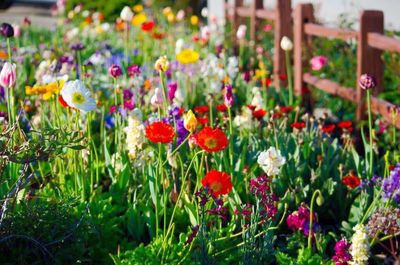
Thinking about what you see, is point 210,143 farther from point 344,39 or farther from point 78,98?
point 344,39

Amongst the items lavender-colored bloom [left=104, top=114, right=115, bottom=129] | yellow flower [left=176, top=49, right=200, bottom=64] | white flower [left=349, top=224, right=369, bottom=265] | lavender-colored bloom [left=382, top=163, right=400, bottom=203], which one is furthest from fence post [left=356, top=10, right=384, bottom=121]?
white flower [left=349, top=224, right=369, bottom=265]

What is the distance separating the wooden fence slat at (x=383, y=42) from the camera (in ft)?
14.9

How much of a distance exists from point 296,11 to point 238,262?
378 cm

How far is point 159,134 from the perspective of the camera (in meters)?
2.67

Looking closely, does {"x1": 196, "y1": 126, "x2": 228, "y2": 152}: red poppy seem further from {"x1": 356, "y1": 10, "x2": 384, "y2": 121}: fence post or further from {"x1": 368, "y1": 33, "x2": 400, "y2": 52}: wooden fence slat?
{"x1": 356, "y1": 10, "x2": 384, "y2": 121}: fence post

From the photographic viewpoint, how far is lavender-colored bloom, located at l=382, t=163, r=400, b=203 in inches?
109

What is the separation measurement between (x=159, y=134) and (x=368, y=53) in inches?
108

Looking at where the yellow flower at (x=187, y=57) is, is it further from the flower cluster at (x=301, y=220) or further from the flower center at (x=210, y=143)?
the flower center at (x=210, y=143)

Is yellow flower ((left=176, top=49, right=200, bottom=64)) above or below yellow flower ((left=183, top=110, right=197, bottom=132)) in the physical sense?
below

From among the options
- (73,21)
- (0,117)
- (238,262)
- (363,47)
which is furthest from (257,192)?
(73,21)

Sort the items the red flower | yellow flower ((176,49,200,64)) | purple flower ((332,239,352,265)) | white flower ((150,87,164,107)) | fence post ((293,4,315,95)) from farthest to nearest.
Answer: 1. fence post ((293,4,315,95))
2. yellow flower ((176,49,200,64))
3. white flower ((150,87,164,107))
4. the red flower
5. purple flower ((332,239,352,265))

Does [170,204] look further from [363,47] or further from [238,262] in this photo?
[363,47]

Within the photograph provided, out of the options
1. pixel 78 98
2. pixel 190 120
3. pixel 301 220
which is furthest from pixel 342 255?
pixel 78 98

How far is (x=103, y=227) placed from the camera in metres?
3.01
